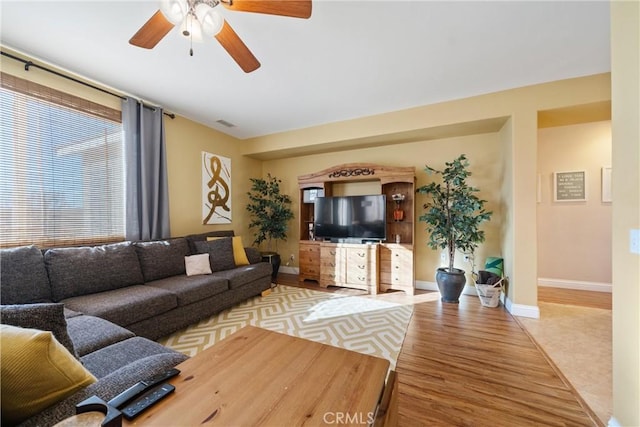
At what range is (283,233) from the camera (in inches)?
178

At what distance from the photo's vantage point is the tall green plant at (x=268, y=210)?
447 centimetres

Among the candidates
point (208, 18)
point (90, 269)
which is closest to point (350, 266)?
point (90, 269)

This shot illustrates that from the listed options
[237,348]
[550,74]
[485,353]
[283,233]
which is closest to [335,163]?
[283,233]

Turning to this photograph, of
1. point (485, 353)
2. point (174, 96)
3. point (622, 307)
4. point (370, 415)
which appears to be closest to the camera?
point (370, 415)

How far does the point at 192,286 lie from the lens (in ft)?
8.07

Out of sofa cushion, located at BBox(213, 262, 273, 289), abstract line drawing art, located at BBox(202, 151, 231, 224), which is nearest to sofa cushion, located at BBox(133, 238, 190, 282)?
sofa cushion, located at BBox(213, 262, 273, 289)

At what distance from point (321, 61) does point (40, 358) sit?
259 cm

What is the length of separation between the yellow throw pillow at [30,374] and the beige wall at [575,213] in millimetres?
5324

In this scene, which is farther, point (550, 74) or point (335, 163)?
point (335, 163)

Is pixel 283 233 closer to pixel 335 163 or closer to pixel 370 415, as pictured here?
pixel 335 163

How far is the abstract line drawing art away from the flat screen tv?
1592mm

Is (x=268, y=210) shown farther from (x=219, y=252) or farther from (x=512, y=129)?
(x=512, y=129)

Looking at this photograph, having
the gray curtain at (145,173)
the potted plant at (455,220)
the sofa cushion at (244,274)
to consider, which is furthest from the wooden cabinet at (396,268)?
the gray curtain at (145,173)

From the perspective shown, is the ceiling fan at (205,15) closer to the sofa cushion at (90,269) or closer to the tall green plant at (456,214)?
the sofa cushion at (90,269)
